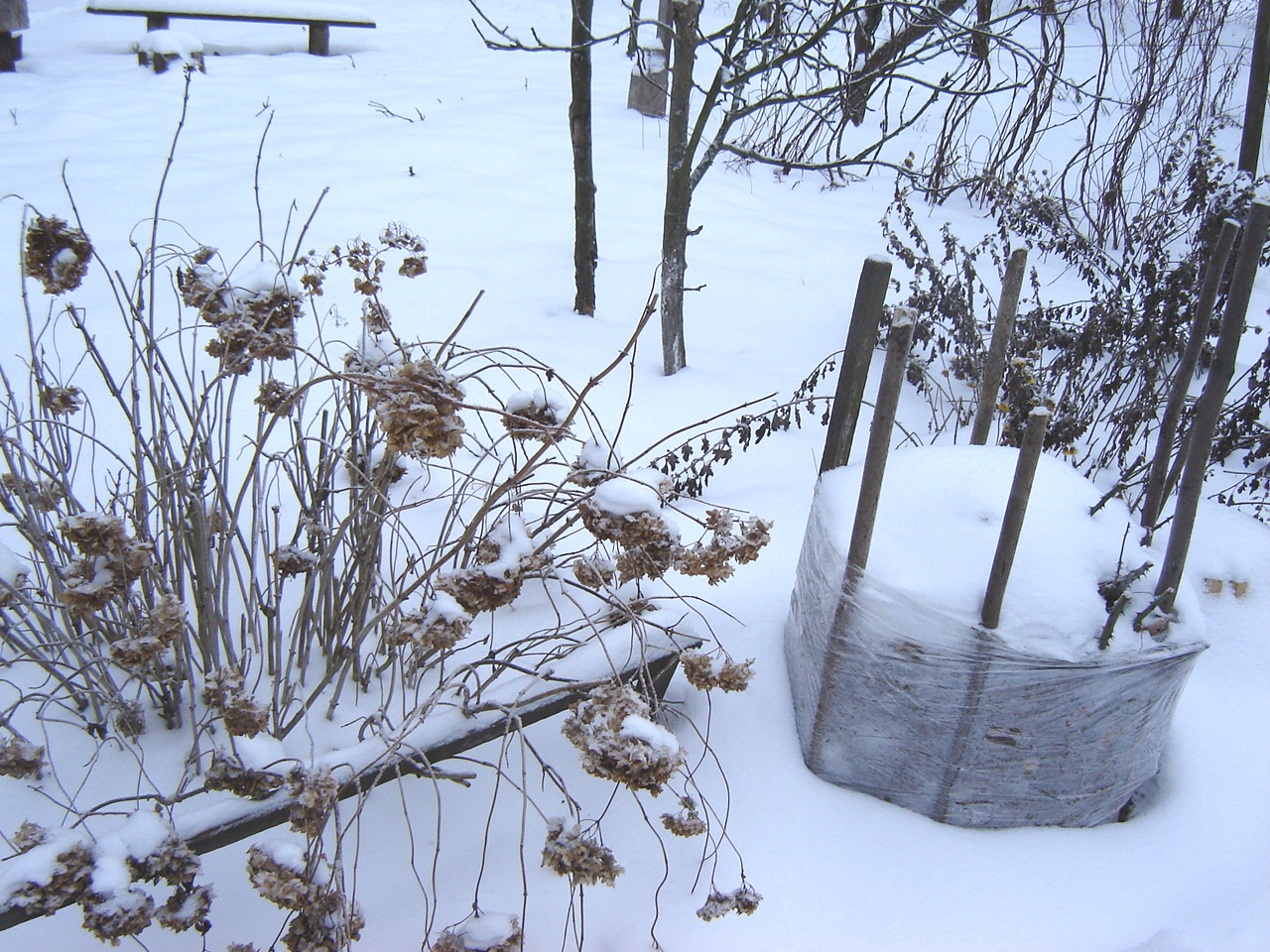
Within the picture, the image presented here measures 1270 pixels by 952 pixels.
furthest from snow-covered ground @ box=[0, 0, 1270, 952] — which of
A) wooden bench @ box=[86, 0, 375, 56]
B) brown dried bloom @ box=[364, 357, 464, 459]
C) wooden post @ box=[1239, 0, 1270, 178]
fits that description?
wooden post @ box=[1239, 0, 1270, 178]

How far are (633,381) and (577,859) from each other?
6.29ft

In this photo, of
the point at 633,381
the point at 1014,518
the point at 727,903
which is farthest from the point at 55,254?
the point at 633,381

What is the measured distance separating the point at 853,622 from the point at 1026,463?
415 millimetres

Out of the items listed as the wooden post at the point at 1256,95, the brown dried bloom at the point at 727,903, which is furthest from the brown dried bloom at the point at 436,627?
the wooden post at the point at 1256,95

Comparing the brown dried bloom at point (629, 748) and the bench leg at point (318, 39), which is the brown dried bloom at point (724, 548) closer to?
the brown dried bloom at point (629, 748)

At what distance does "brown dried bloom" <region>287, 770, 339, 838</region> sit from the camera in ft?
3.57

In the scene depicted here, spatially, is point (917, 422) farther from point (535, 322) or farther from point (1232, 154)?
point (1232, 154)

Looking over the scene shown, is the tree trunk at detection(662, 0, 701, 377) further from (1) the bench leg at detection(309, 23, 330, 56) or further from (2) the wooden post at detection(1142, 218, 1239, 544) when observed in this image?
(1) the bench leg at detection(309, 23, 330, 56)

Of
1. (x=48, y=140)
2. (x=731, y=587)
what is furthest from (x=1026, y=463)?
(x=48, y=140)

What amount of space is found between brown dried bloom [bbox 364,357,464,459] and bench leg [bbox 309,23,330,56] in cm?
728

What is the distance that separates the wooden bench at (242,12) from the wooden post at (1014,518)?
23.3ft

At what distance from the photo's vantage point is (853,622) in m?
1.56

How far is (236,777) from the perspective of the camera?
1.22 meters

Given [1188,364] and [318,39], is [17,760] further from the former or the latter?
Answer: [318,39]
